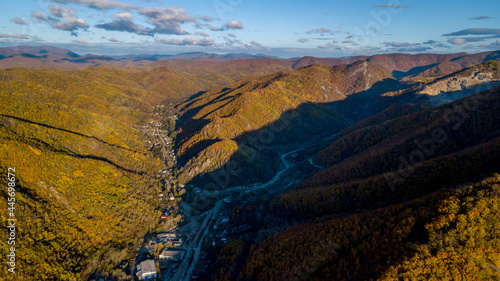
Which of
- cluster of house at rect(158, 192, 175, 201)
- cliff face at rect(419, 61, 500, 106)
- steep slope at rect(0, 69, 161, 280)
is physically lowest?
cluster of house at rect(158, 192, 175, 201)

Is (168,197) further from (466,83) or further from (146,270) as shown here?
(466,83)

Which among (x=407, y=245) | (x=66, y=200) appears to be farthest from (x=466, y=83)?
(x=66, y=200)

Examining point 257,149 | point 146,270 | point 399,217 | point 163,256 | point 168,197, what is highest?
point 399,217

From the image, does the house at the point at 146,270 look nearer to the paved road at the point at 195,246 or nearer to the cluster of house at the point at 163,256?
the cluster of house at the point at 163,256

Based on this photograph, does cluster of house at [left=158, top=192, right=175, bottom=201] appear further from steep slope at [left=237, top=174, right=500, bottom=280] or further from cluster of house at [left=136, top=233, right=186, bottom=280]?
steep slope at [left=237, top=174, right=500, bottom=280]

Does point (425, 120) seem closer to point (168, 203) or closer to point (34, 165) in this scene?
point (168, 203)

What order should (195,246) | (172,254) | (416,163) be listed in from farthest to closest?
1. (195,246)
2. (416,163)
3. (172,254)

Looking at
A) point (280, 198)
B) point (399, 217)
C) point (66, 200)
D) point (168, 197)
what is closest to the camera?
point (399, 217)

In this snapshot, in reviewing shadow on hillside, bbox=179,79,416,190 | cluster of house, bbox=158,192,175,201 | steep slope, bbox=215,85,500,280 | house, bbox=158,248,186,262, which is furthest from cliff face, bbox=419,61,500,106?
house, bbox=158,248,186,262
